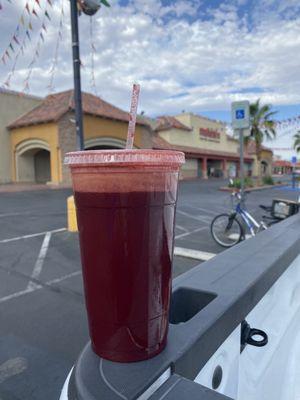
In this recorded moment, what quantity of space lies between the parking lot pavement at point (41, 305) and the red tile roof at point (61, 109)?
46.8ft

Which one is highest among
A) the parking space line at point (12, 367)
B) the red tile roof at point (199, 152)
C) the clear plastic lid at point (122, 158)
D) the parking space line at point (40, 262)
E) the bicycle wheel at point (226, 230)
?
the red tile roof at point (199, 152)

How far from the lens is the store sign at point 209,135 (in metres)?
38.2

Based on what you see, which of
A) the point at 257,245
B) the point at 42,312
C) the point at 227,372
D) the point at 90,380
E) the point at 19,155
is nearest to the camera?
the point at 90,380

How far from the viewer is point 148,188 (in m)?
0.97

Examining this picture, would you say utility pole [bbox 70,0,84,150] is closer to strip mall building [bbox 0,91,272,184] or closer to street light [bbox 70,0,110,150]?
street light [bbox 70,0,110,150]

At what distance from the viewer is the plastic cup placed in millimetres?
947

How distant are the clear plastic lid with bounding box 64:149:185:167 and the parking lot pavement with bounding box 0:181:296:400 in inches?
75.1

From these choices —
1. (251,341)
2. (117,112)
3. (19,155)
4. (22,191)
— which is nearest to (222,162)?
(117,112)

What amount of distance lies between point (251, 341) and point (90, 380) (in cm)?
87

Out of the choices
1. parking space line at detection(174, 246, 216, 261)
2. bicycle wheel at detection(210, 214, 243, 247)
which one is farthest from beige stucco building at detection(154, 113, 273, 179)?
parking space line at detection(174, 246, 216, 261)

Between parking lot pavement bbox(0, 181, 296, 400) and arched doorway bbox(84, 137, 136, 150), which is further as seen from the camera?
arched doorway bbox(84, 137, 136, 150)

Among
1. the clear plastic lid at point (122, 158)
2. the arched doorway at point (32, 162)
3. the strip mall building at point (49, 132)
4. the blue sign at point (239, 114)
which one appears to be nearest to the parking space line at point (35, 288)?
the clear plastic lid at point (122, 158)

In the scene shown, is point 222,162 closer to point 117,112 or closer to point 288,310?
point 117,112

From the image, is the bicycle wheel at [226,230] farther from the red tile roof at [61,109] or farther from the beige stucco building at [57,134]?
the red tile roof at [61,109]
